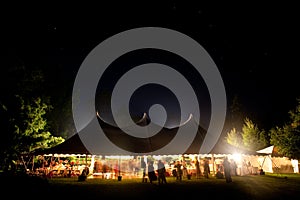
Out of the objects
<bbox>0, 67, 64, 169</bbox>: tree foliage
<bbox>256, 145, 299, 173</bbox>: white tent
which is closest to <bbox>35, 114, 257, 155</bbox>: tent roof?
<bbox>0, 67, 64, 169</bbox>: tree foliage

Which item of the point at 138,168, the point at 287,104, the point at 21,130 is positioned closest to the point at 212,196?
the point at 138,168

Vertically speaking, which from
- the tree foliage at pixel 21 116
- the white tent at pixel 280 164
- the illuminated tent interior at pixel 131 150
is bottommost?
the white tent at pixel 280 164

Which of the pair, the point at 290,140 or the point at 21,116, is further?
the point at 290,140

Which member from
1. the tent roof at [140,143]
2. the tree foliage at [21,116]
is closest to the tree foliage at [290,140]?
the tent roof at [140,143]

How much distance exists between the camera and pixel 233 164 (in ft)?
55.9

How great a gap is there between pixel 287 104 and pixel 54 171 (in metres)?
32.9

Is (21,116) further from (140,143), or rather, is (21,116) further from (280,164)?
(280,164)

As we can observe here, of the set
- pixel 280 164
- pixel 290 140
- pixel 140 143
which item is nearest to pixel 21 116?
pixel 140 143

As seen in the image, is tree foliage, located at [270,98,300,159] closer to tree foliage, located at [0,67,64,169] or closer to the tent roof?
the tent roof

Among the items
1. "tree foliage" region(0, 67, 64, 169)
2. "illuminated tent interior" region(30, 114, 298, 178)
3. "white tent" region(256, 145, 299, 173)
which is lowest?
"white tent" region(256, 145, 299, 173)

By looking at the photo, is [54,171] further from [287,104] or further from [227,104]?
[227,104]

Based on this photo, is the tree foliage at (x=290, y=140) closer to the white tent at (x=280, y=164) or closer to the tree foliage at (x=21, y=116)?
the white tent at (x=280, y=164)

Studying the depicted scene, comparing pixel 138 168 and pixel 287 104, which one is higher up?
pixel 287 104

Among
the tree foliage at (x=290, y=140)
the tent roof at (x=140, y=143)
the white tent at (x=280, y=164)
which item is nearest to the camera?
the tent roof at (x=140, y=143)
